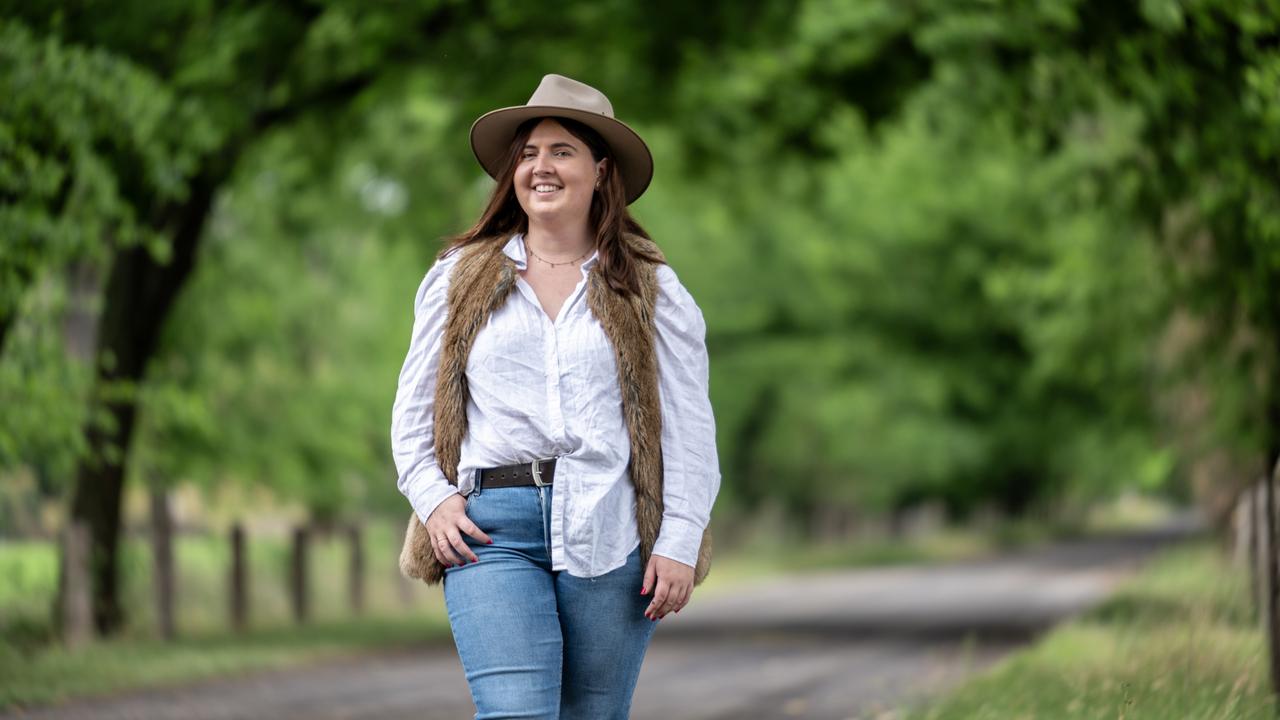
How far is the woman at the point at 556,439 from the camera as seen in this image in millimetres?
3861

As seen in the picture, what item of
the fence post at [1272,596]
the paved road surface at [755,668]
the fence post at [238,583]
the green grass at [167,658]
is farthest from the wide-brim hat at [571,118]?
the fence post at [238,583]

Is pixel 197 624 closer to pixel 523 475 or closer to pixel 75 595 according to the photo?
pixel 75 595

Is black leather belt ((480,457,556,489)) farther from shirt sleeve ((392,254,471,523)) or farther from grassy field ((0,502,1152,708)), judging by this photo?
grassy field ((0,502,1152,708))

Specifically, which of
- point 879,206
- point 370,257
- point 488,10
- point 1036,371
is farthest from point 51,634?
point 879,206

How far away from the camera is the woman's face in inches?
161

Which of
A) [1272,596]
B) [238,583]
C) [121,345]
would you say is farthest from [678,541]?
[238,583]

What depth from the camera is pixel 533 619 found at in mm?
3840

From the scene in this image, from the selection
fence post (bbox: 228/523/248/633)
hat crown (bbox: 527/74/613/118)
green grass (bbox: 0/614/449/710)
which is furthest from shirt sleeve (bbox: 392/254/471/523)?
fence post (bbox: 228/523/248/633)

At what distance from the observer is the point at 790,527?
129 feet

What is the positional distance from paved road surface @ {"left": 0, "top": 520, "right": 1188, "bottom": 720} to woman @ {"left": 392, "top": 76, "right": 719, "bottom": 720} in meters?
5.49

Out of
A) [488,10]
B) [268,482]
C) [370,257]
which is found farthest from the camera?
[370,257]

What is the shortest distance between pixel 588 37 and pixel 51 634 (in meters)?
6.13

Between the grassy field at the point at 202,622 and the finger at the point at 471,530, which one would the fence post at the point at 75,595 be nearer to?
the grassy field at the point at 202,622

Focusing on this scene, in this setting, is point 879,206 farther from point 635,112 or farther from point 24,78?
point 24,78
